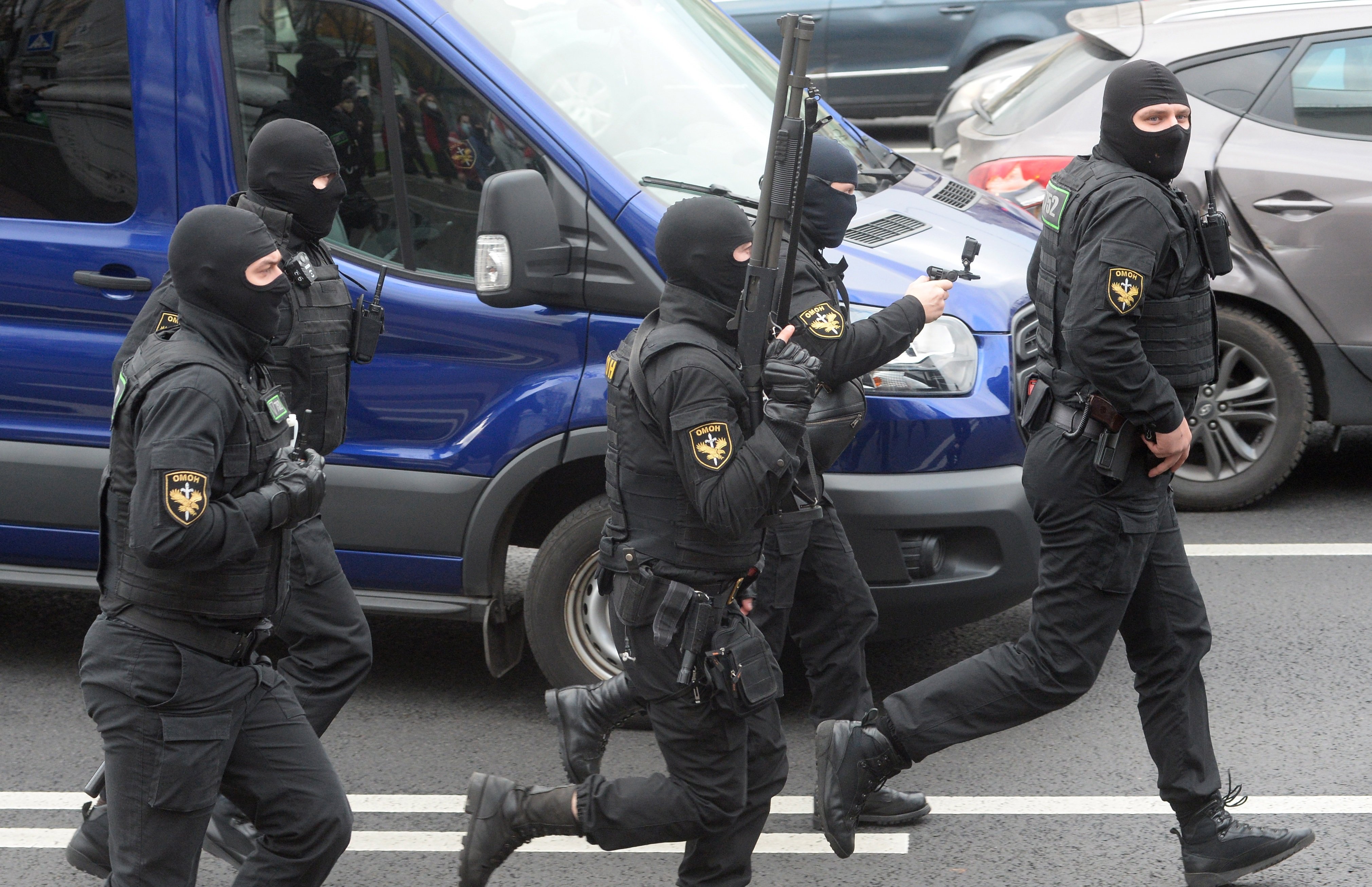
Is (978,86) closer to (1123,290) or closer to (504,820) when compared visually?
(1123,290)

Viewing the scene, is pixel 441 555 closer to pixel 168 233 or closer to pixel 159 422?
pixel 168 233

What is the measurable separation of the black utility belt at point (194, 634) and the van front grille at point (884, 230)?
6.89ft

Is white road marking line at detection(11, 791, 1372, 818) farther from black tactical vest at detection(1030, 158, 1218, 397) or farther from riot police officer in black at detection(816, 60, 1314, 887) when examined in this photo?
black tactical vest at detection(1030, 158, 1218, 397)

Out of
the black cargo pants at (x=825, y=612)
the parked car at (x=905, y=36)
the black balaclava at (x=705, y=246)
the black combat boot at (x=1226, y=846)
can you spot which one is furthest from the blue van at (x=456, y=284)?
the parked car at (x=905, y=36)

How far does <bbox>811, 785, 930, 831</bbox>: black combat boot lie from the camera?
13.2 ft

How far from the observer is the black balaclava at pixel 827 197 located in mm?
3863

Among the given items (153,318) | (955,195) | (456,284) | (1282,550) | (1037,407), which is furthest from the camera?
(1282,550)

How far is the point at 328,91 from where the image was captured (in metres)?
4.43

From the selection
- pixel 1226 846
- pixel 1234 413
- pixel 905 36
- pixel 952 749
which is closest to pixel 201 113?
pixel 952 749

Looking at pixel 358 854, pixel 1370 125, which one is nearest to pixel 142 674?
pixel 358 854

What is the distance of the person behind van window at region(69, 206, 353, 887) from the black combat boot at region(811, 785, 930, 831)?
169 centimetres

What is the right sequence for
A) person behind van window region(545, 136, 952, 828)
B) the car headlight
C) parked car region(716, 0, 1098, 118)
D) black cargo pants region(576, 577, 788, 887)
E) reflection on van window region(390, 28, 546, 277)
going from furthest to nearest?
parked car region(716, 0, 1098, 118)
the car headlight
reflection on van window region(390, 28, 546, 277)
person behind van window region(545, 136, 952, 828)
black cargo pants region(576, 577, 788, 887)

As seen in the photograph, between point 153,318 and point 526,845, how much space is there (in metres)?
1.58

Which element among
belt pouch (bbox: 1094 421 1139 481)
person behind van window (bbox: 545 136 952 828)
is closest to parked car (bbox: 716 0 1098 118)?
person behind van window (bbox: 545 136 952 828)
